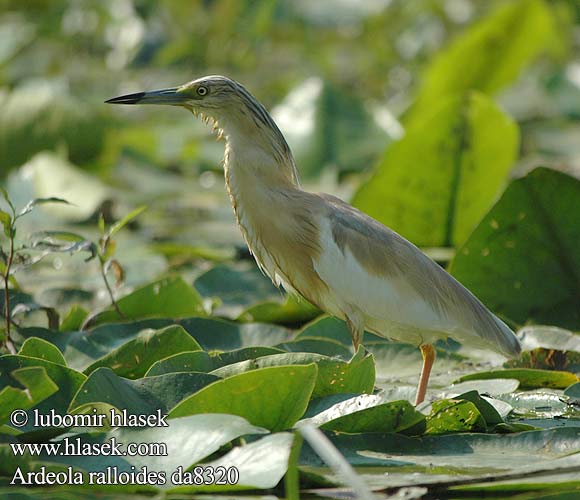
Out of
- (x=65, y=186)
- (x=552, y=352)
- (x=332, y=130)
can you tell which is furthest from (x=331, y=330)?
(x=332, y=130)

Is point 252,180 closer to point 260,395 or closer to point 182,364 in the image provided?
point 182,364

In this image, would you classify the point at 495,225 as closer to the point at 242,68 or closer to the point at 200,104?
the point at 200,104

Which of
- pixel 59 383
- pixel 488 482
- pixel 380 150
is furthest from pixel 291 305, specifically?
pixel 380 150

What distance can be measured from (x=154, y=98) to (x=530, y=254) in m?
1.16

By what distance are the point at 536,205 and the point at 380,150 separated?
5.88 ft

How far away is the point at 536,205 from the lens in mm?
3094

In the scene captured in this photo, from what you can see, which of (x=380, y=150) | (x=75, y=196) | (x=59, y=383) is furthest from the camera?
(x=380, y=150)

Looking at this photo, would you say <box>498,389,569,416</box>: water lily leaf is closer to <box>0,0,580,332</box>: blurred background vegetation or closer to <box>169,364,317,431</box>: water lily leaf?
<box>169,364,317,431</box>: water lily leaf

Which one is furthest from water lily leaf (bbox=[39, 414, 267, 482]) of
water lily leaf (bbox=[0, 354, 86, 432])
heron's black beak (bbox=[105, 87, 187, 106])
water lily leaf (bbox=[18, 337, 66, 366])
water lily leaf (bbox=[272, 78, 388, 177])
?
water lily leaf (bbox=[272, 78, 388, 177])

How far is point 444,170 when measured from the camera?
3.58m

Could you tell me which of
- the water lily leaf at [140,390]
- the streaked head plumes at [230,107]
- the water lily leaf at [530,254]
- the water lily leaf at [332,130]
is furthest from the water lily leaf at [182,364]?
the water lily leaf at [332,130]

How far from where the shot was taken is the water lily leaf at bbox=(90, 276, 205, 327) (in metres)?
3.08

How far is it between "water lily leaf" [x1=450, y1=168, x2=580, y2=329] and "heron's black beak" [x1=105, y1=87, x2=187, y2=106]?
918mm

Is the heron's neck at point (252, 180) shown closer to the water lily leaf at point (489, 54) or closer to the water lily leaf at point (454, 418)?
the water lily leaf at point (454, 418)
